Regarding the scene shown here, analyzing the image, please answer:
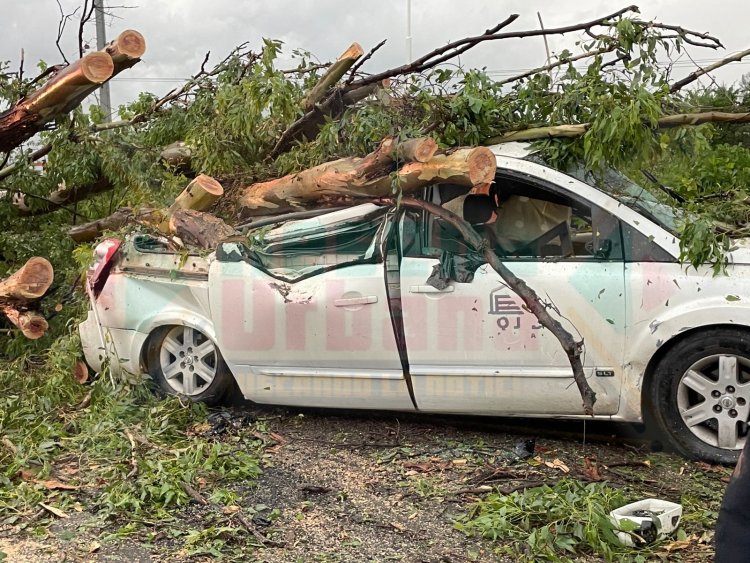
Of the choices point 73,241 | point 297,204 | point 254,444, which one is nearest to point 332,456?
point 254,444

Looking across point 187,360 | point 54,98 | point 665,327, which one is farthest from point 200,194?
point 665,327

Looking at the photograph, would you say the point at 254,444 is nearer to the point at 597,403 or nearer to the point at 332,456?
the point at 332,456

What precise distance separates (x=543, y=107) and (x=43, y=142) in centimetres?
418

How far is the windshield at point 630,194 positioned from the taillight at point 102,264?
9.99 feet

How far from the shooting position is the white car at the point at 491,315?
14.3ft

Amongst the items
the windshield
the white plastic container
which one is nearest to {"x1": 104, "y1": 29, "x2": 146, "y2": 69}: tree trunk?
the windshield

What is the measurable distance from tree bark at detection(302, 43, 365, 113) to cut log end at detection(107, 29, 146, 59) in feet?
3.90

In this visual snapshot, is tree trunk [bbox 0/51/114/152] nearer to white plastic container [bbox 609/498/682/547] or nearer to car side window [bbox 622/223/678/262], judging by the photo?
car side window [bbox 622/223/678/262]

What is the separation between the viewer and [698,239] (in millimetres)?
4152

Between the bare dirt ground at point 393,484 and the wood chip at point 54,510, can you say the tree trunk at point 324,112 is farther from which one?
the wood chip at point 54,510

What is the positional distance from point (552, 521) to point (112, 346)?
3.31 metres

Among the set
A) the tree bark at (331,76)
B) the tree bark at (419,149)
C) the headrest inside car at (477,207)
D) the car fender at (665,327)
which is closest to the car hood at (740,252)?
the car fender at (665,327)

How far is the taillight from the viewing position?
558cm

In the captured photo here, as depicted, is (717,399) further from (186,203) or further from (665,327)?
(186,203)
